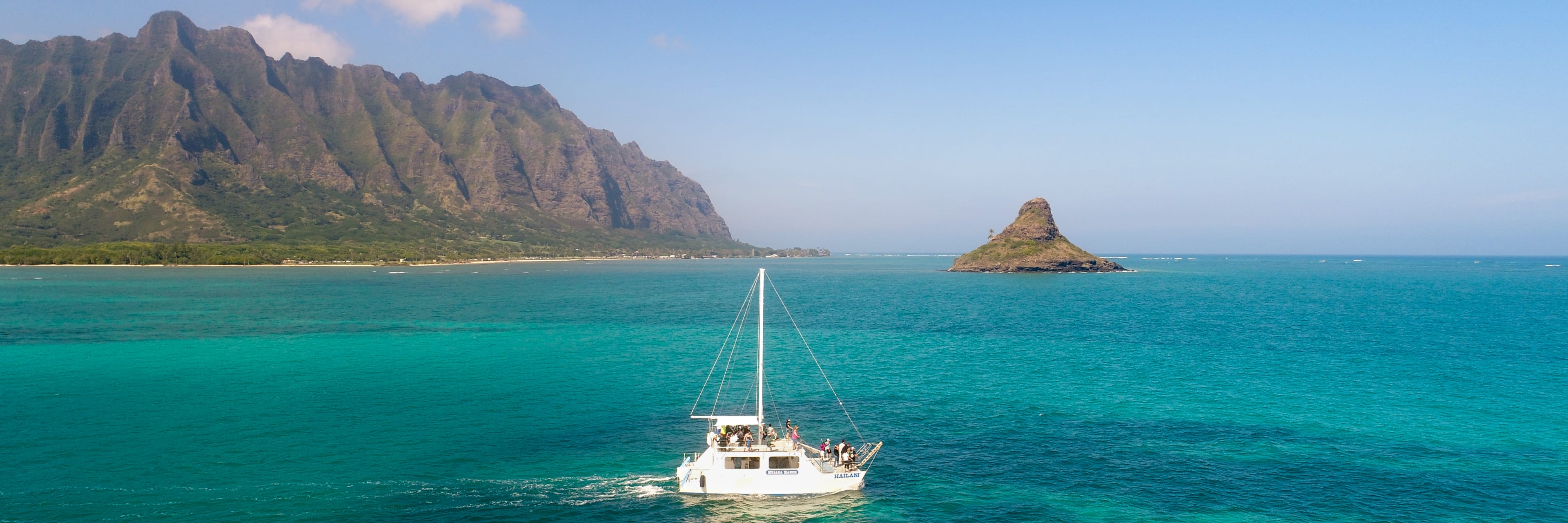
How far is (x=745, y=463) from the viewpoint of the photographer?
40969mm

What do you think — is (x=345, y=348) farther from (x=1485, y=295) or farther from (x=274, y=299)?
(x=1485, y=295)

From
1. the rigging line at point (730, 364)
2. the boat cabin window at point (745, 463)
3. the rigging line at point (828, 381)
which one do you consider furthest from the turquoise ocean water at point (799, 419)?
the boat cabin window at point (745, 463)

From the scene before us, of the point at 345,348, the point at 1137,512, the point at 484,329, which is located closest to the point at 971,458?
the point at 1137,512

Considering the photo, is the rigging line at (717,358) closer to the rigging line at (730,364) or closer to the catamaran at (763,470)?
the rigging line at (730,364)

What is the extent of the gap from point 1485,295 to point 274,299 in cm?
25315

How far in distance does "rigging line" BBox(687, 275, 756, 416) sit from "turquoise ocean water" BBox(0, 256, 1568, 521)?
85 cm

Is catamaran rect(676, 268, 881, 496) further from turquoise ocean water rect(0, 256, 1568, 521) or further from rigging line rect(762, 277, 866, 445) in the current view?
rigging line rect(762, 277, 866, 445)

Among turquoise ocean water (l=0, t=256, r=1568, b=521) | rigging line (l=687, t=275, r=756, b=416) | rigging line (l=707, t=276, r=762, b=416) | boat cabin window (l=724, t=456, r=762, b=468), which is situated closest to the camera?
turquoise ocean water (l=0, t=256, r=1568, b=521)

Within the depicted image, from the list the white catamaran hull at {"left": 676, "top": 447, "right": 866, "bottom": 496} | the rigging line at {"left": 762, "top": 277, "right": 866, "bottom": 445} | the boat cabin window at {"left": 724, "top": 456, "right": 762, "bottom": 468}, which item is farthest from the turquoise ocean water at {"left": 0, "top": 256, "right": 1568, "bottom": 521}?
the boat cabin window at {"left": 724, "top": 456, "right": 762, "bottom": 468}

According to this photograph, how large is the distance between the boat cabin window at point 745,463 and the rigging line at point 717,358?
15.9 meters

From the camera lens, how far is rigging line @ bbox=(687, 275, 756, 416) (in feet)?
199

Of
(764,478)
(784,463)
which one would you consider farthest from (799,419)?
(764,478)

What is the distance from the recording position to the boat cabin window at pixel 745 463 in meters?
40.8

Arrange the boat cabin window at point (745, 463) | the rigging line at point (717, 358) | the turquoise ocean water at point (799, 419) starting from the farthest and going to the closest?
1. the rigging line at point (717, 358)
2. the boat cabin window at point (745, 463)
3. the turquoise ocean water at point (799, 419)
